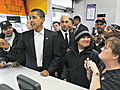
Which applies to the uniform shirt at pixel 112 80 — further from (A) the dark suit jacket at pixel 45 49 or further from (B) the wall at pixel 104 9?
(B) the wall at pixel 104 9

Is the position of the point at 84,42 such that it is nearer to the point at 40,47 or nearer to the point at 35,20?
the point at 40,47

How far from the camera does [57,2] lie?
445cm

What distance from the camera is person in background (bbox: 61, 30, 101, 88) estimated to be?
5.13ft

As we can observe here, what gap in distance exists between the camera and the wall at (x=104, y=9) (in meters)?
4.72

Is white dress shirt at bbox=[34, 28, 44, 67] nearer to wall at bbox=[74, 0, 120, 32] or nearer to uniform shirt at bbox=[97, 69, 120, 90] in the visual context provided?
uniform shirt at bbox=[97, 69, 120, 90]

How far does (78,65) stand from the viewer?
1.60 meters

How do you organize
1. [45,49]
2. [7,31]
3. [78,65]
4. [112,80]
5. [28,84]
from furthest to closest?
[7,31] < [45,49] < [78,65] < [112,80] < [28,84]

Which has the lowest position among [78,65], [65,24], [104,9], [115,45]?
[78,65]

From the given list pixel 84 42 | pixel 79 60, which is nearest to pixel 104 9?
pixel 84 42

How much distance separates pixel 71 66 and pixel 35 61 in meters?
0.50

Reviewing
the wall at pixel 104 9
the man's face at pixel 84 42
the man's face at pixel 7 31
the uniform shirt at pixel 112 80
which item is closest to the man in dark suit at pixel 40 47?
the man's face at pixel 84 42

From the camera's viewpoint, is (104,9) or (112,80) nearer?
(112,80)

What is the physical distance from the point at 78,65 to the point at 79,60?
0.06 metres

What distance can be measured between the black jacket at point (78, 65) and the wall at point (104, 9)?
12.1 feet
